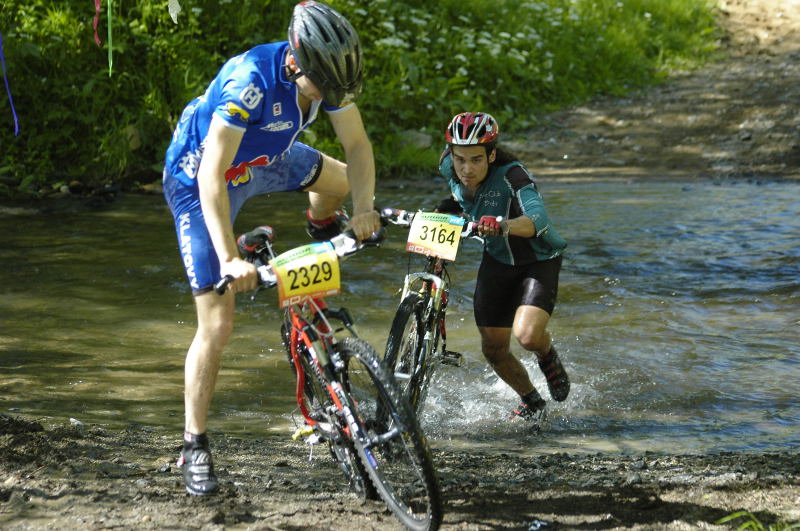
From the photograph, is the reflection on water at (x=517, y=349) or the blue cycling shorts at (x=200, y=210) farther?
the reflection on water at (x=517, y=349)

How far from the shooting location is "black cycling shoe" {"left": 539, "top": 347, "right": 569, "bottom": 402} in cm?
561

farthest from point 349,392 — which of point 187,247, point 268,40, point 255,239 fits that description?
point 268,40

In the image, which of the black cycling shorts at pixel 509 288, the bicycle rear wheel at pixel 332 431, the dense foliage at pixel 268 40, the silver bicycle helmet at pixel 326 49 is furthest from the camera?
the dense foliage at pixel 268 40

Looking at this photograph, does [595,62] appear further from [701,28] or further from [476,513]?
[476,513]

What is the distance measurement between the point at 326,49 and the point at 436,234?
4.25ft

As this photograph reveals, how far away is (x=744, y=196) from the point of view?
38.4 ft

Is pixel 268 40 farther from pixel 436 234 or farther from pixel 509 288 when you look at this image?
pixel 436 234

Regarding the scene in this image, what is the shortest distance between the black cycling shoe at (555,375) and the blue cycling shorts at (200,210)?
6.20ft

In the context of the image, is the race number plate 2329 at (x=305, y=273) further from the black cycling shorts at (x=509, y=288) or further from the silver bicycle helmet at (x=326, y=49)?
the black cycling shorts at (x=509, y=288)

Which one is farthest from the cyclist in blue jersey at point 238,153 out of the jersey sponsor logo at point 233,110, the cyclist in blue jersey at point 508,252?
the cyclist in blue jersey at point 508,252

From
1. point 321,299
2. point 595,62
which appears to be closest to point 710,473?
point 321,299

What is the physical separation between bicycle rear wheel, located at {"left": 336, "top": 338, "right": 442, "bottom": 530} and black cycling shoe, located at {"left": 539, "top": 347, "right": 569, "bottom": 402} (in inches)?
76.3

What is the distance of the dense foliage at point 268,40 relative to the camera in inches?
494

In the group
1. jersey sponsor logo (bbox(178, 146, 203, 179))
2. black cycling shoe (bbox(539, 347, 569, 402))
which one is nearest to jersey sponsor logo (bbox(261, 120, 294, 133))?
jersey sponsor logo (bbox(178, 146, 203, 179))
